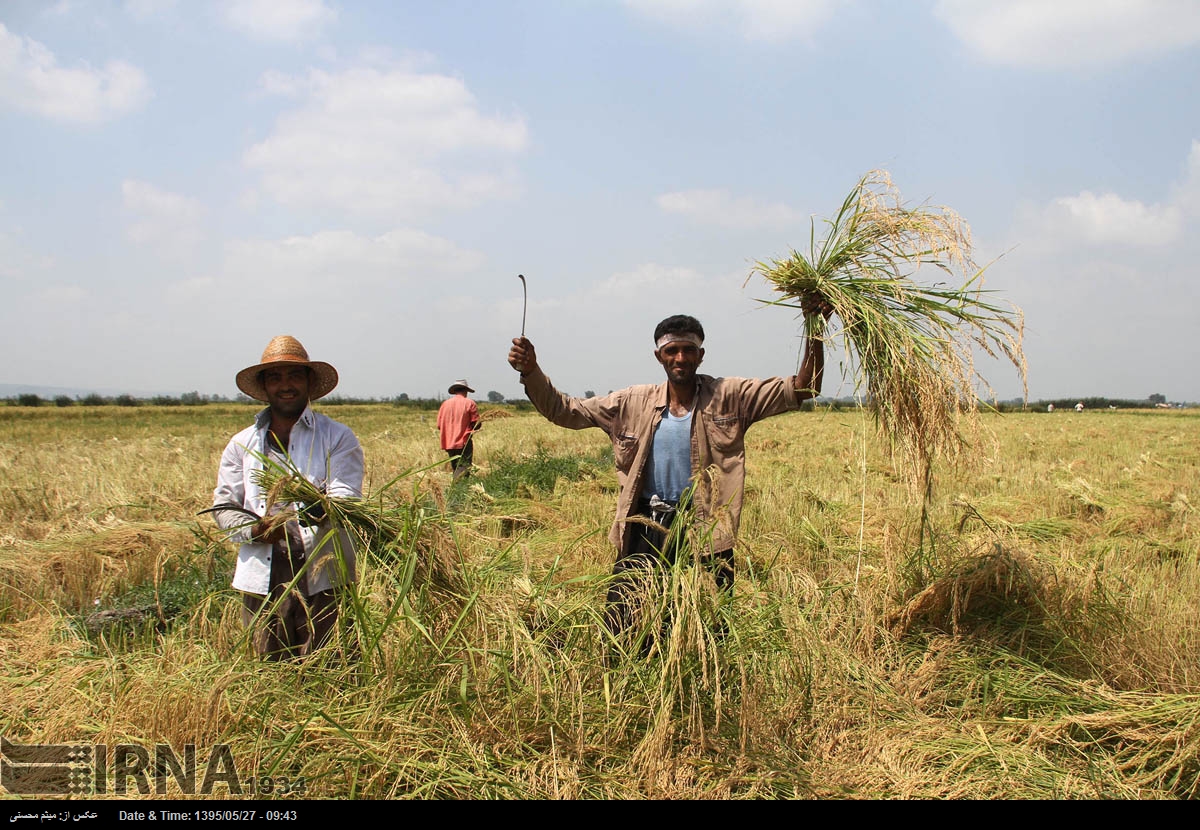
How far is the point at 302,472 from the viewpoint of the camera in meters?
2.93

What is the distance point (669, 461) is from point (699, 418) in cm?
25

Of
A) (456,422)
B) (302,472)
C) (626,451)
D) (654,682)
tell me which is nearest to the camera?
(654,682)

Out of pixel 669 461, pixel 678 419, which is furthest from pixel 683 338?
pixel 669 461

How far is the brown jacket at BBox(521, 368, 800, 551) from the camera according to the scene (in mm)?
3230

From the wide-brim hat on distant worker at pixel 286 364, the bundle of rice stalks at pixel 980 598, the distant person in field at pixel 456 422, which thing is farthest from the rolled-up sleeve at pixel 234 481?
the distant person in field at pixel 456 422

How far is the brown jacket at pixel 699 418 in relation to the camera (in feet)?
10.6

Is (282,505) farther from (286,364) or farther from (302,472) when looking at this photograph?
(286,364)

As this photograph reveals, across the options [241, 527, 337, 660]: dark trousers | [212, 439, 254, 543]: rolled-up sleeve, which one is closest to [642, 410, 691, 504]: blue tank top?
[241, 527, 337, 660]: dark trousers

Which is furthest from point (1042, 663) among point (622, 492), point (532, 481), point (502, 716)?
point (532, 481)

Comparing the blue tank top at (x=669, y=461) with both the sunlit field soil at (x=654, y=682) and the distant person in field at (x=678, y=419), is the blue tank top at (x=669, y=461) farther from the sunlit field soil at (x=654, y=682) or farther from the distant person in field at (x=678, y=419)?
the sunlit field soil at (x=654, y=682)

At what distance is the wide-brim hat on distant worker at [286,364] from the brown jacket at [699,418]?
3.32 ft

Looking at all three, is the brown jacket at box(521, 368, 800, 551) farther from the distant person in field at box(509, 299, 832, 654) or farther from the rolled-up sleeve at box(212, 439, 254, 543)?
the rolled-up sleeve at box(212, 439, 254, 543)
